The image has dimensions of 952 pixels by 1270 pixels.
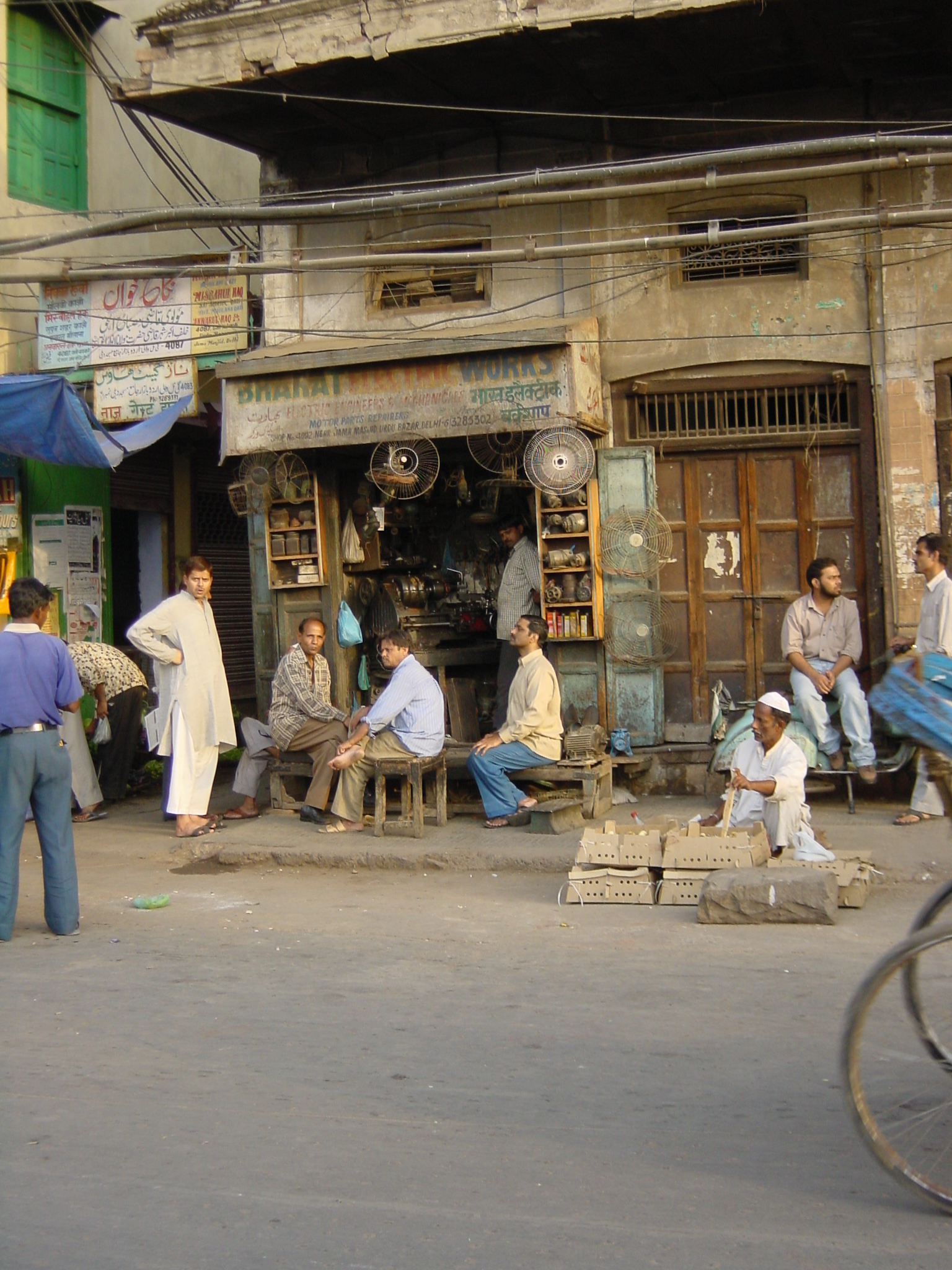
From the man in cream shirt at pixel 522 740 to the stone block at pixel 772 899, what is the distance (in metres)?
2.67

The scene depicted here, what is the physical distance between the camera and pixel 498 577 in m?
12.0

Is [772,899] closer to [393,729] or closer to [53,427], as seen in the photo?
[393,729]

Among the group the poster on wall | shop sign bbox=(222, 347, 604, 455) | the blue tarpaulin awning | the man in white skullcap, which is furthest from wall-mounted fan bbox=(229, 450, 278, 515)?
the man in white skullcap

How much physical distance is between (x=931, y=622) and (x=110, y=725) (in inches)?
278

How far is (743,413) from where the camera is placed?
412 inches

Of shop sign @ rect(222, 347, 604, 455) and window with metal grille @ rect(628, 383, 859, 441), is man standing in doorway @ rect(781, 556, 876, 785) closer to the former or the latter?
window with metal grille @ rect(628, 383, 859, 441)

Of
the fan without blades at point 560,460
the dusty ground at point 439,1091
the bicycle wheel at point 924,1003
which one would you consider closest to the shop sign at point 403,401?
the fan without blades at point 560,460

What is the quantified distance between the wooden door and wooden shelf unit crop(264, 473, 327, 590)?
3009 mm

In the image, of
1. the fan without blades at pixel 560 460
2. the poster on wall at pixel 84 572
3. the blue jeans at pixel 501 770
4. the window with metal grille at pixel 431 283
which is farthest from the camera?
the poster on wall at pixel 84 572

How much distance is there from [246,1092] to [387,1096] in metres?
0.50

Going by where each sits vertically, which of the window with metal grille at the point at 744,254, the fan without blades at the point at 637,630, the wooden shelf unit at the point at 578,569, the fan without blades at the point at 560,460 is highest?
the window with metal grille at the point at 744,254

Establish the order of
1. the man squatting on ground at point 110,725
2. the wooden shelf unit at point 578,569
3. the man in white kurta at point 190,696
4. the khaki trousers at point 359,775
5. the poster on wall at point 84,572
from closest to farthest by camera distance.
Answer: the khaki trousers at point 359,775, the man in white kurta at point 190,696, the wooden shelf unit at point 578,569, the man squatting on ground at point 110,725, the poster on wall at point 84,572

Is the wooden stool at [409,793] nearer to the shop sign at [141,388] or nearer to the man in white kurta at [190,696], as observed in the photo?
the man in white kurta at [190,696]

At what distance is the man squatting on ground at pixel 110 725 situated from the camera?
35.9ft
